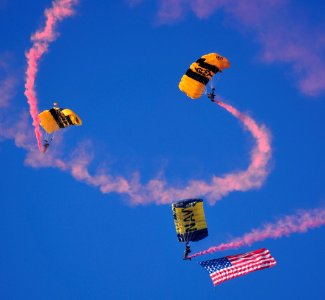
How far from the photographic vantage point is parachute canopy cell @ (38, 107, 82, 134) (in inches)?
1887

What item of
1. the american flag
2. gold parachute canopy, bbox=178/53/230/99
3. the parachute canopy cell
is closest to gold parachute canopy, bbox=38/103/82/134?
the parachute canopy cell

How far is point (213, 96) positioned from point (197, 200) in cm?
753

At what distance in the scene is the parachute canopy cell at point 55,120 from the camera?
1887 inches

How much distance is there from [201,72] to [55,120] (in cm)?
1087

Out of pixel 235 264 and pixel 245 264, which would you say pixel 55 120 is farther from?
pixel 245 264

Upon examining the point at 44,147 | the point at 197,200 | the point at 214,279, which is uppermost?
the point at 44,147

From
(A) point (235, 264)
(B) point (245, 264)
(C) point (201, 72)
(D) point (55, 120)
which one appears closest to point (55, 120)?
(D) point (55, 120)

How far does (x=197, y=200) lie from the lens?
4900 cm

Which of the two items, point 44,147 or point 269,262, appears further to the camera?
point 44,147


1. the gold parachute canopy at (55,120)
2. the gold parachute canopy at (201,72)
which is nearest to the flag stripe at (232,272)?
the gold parachute canopy at (201,72)

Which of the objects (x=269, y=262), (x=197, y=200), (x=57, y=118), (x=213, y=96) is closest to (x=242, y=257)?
(x=269, y=262)

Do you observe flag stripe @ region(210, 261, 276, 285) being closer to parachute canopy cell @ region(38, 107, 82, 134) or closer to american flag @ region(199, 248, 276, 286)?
american flag @ region(199, 248, 276, 286)

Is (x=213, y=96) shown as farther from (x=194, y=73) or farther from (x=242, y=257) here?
(x=242, y=257)

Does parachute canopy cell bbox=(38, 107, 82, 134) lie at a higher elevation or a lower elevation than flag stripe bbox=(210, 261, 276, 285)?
higher
